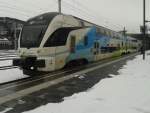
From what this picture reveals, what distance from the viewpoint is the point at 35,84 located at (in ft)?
41.7

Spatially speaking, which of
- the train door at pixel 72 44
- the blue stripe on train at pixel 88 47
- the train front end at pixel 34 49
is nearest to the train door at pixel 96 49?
the blue stripe on train at pixel 88 47

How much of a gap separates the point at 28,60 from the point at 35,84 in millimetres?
3403

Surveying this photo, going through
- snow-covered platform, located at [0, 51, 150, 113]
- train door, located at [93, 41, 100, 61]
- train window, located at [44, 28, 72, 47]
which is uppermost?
train window, located at [44, 28, 72, 47]

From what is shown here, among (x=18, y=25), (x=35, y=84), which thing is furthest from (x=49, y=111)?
(x=18, y=25)

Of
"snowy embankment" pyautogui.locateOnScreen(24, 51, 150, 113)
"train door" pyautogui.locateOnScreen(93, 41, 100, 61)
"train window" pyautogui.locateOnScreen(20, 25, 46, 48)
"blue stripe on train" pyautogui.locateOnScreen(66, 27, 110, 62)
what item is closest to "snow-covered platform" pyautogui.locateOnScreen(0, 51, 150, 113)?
"snowy embankment" pyautogui.locateOnScreen(24, 51, 150, 113)

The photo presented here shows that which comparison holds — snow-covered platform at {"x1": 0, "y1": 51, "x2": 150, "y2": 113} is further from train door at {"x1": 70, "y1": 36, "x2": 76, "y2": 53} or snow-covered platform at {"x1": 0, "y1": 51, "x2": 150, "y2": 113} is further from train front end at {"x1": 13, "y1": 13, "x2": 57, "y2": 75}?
train door at {"x1": 70, "y1": 36, "x2": 76, "y2": 53}

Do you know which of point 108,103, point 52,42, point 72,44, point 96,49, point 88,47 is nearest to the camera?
point 108,103

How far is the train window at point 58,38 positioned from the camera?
16484mm

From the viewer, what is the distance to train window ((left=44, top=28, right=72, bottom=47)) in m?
16.5

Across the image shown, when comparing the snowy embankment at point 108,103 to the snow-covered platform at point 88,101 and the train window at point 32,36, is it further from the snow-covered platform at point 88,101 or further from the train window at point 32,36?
the train window at point 32,36

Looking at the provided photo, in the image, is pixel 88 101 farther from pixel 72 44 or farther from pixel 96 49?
pixel 96 49

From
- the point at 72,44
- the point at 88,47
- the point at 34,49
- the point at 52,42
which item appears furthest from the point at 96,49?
the point at 34,49

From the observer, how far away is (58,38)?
681 inches

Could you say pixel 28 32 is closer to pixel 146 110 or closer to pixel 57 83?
pixel 57 83
